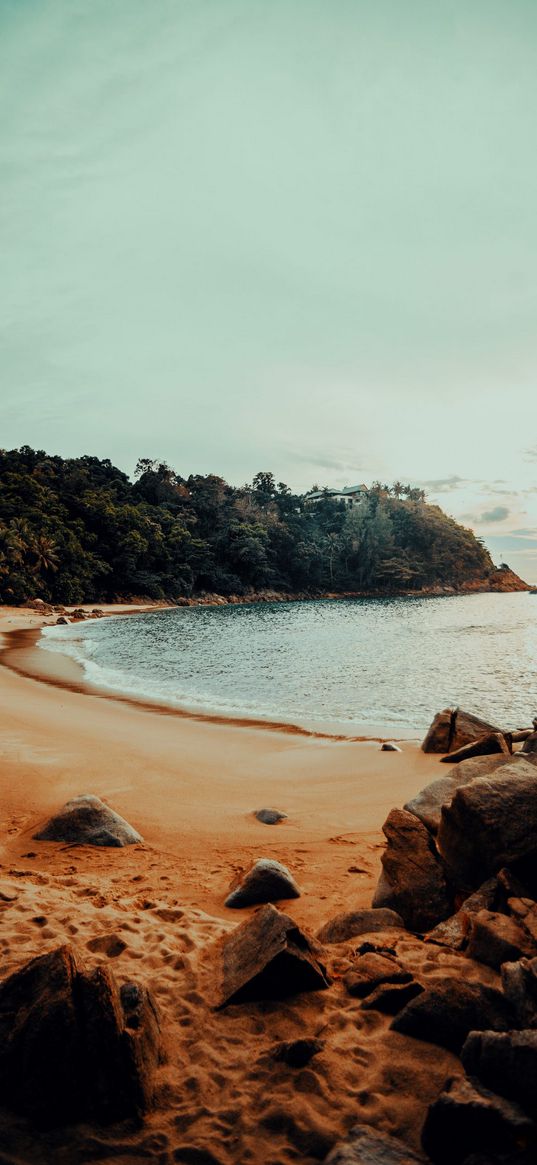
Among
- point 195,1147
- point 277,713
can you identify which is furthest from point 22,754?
point 195,1147

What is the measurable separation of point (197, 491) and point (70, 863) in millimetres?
105517

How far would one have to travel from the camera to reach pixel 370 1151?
2.38 meters

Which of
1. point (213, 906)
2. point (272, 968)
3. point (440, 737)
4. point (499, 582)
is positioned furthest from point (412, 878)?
point (499, 582)

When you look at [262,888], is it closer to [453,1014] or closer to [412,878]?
[412,878]

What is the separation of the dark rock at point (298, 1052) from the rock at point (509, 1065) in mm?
811

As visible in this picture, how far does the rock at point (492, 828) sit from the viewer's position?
156 inches

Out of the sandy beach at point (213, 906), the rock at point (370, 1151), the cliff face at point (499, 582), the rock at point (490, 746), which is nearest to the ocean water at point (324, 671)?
the sandy beach at point (213, 906)

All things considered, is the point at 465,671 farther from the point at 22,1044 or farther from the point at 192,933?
the point at 22,1044

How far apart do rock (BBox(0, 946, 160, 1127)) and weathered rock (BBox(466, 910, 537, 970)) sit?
1978 millimetres

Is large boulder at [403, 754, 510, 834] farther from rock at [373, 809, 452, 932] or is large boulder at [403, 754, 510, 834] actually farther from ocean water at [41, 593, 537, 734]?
ocean water at [41, 593, 537, 734]

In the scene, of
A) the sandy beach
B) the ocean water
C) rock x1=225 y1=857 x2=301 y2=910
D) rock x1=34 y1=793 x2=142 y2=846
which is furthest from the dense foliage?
rock x1=225 y1=857 x2=301 y2=910

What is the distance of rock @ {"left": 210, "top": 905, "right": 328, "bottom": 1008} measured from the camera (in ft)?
11.4

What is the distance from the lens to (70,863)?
5.64 m

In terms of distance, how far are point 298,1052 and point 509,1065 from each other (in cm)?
108
